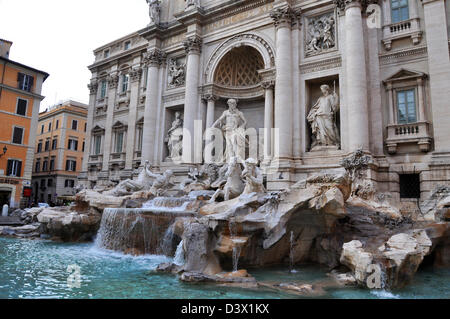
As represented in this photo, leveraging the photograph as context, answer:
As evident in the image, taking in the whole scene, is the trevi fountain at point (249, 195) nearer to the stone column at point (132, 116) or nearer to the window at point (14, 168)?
the stone column at point (132, 116)

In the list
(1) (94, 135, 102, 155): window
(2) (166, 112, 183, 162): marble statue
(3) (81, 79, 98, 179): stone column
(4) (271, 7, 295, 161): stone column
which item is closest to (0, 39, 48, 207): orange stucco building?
(3) (81, 79, 98, 179): stone column

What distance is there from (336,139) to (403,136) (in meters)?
2.66

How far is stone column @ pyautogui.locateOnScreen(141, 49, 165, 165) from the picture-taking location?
67.5ft

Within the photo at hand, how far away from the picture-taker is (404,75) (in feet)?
44.0

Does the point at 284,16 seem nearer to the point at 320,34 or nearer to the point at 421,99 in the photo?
the point at 320,34

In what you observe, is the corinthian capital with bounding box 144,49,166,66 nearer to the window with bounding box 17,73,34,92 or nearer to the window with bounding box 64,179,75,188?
the window with bounding box 17,73,34,92

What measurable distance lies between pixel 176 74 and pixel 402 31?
1272 centimetres

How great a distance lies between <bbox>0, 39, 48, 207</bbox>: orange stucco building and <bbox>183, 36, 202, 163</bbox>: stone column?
1729 centimetres

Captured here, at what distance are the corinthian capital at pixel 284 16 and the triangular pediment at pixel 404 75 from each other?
5.43 metres

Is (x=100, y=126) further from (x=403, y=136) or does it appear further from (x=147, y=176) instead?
(x=403, y=136)

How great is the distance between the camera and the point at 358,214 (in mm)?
9953

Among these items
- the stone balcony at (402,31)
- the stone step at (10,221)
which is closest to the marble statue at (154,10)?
the stone balcony at (402,31)

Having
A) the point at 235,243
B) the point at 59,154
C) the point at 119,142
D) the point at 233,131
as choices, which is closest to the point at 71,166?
the point at 59,154
